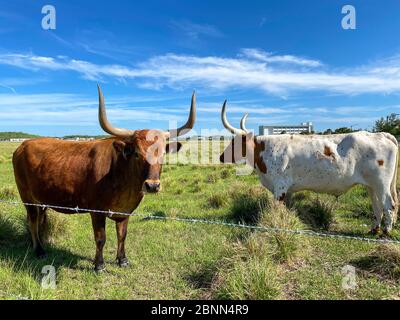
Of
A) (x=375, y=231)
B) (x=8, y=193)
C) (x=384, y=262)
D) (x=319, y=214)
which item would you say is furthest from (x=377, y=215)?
(x=8, y=193)

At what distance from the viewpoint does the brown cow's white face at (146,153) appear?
4.61 metres

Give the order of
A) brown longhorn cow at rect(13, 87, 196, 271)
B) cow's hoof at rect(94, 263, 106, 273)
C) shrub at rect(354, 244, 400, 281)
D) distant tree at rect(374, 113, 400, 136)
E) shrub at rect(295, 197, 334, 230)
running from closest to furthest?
shrub at rect(354, 244, 400, 281)
brown longhorn cow at rect(13, 87, 196, 271)
cow's hoof at rect(94, 263, 106, 273)
shrub at rect(295, 197, 334, 230)
distant tree at rect(374, 113, 400, 136)

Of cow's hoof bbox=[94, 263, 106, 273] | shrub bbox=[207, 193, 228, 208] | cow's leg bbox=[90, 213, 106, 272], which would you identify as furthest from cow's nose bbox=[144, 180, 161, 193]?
shrub bbox=[207, 193, 228, 208]

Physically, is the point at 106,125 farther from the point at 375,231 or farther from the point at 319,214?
the point at 375,231

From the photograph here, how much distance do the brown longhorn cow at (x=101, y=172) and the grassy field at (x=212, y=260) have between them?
1.71ft

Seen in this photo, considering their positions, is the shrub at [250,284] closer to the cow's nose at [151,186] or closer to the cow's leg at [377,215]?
the cow's nose at [151,186]

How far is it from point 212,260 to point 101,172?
7.05 feet

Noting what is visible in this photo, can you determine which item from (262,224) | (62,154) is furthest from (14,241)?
(262,224)

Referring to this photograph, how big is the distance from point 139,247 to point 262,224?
7.31 ft

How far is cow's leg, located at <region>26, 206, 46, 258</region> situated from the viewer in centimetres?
595

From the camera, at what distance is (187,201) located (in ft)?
34.8

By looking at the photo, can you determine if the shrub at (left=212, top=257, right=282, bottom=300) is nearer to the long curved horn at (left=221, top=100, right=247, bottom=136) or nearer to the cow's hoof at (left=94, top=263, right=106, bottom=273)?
the cow's hoof at (left=94, top=263, right=106, bottom=273)
